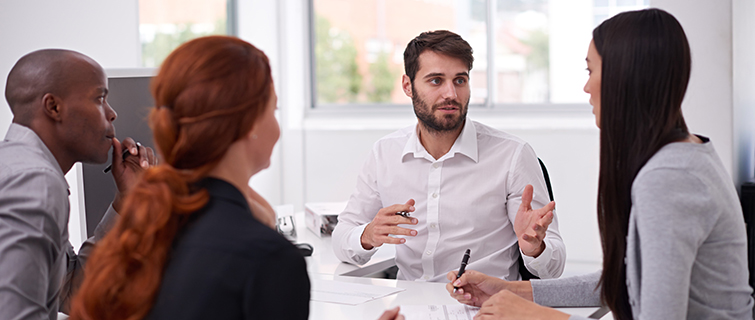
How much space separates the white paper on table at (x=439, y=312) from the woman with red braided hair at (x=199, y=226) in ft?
2.23

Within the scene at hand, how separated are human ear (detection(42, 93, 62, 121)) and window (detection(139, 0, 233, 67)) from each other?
2.45 metres

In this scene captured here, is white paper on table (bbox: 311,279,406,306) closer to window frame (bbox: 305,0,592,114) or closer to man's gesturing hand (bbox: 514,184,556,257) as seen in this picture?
man's gesturing hand (bbox: 514,184,556,257)

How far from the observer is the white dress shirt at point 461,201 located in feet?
7.03

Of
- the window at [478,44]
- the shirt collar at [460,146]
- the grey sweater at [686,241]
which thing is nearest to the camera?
the grey sweater at [686,241]

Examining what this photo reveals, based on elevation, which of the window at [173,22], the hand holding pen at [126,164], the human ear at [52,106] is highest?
the window at [173,22]

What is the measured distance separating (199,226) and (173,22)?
3749 mm

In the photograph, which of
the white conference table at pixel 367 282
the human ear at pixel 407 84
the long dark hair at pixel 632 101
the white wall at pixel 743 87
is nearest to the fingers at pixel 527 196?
the white conference table at pixel 367 282

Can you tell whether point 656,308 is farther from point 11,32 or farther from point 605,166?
point 11,32

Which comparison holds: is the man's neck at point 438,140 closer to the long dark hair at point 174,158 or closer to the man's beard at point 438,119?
the man's beard at point 438,119

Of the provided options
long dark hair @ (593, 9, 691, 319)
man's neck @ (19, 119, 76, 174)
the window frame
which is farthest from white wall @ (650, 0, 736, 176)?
man's neck @ (19, 119, 76, 174)

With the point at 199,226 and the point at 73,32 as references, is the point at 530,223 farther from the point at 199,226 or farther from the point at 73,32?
the point at 73,32

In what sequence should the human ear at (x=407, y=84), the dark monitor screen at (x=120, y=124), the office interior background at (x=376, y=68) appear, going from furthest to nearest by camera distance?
the office interior background at (x=376, y=68) < the human ear at (x=407, y=84) < the dark monitor screen at (x=120, y=124)

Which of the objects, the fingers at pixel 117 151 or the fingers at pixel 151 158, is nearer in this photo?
the fingers at pixel 117 151

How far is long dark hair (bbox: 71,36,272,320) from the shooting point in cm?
87
